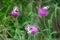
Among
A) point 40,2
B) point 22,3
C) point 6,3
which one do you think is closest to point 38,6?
point 40,2

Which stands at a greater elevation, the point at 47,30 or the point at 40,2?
the point at 40,2

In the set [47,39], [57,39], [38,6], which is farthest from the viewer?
[38,6]

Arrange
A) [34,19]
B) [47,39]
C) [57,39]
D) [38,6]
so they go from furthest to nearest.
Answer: [38,6] → [34,19] → [57,39] → [47,39]

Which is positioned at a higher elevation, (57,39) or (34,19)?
(34,19)

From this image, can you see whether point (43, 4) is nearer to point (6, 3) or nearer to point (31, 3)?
point (31, 3)

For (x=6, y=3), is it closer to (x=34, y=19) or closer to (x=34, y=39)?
(x=34, y=19)

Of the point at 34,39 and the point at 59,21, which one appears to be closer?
the point at 34,39

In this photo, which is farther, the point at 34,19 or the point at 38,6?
the point at 38,6

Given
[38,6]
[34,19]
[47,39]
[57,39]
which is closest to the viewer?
[47,39]

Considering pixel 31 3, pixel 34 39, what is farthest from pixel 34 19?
pixel 34 39
